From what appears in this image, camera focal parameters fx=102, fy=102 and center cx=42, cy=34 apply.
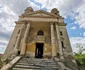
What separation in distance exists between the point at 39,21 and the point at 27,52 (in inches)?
241

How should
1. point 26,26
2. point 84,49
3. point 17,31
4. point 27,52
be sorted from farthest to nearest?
point 84,49 < point 17,31 < point 26,26 < point 27,52

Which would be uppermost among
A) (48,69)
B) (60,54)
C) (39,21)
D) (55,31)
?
(39,21)

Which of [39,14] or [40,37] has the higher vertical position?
[39,14]

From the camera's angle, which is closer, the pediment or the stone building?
the stone building

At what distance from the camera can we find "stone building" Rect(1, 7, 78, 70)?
17.0 m

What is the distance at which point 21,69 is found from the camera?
898cm

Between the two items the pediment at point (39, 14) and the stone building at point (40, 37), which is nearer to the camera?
the stone building at point (40, 37)

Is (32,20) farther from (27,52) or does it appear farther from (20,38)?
(27,52)

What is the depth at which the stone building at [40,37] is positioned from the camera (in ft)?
55.8

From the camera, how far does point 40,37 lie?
62.2 feet

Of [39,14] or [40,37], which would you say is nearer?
[40,37]

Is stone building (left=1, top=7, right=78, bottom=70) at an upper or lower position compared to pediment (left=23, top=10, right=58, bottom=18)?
lower

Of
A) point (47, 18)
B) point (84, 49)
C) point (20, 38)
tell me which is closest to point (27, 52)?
point (20, 38)

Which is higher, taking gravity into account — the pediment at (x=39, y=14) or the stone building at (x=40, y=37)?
the pediment at (x=39, y=14)
